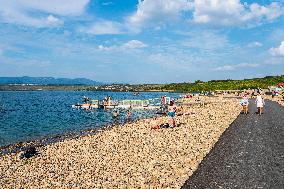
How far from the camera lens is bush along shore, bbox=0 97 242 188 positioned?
43.8ft

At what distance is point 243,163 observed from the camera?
14375mm

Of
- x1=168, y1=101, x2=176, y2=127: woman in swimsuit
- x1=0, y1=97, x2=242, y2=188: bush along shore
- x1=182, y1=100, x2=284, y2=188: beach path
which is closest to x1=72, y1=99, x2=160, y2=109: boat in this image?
x1=168, y1=101, x2=176, y2=127: woman in swimsuit

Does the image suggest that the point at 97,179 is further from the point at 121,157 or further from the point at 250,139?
the point at 250,139

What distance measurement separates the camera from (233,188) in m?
11.3

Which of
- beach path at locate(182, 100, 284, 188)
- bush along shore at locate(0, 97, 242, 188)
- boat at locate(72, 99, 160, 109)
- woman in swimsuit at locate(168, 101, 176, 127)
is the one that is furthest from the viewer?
boat at locate(72, 99, 160, 109)

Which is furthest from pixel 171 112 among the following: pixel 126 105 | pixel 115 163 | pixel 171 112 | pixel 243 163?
pixel 126 105

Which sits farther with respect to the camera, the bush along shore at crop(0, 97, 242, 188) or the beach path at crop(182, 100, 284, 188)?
the bush along shore at crop(0, 97, 242, 188)

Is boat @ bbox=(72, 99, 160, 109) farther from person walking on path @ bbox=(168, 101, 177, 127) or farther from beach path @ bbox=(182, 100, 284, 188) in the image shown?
beach path @ bbox=(182, 100, 284, 188)

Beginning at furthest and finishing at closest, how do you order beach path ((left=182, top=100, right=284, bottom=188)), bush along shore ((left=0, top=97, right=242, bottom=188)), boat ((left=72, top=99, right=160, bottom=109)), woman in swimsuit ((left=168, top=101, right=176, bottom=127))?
1. boat ((left=72, top=99, right=160, bottom=109))
2. woman in swimsuit ((left=168, top=101, right=176, bottom=127))
3. bush along shore ((left=0, top=97, right=242, bottom=188))
4. beach path ((left=182, top=100, right=284, bottom=188))

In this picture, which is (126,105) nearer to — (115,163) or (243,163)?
(115,163)

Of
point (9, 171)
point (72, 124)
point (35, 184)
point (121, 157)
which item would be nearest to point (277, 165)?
point (121, 157)

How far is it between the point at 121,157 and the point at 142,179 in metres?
4.87

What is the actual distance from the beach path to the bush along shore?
0.62m

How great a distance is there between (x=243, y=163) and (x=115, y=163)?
597 cm
